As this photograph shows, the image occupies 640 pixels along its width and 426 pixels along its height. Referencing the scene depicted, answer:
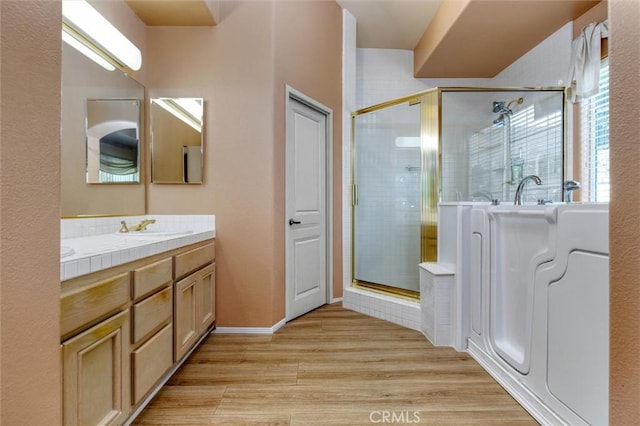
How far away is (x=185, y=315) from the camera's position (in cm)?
190

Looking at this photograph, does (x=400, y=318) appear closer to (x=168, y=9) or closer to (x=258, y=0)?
(x=258, y=0)

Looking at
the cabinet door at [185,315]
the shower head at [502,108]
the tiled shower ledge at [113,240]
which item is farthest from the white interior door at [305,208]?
the shower head at [502,108]

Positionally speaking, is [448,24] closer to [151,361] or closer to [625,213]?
[625,213]

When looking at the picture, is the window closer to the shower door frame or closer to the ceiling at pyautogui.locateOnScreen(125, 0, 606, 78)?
the ceiling at pyautogui.locateOnScreen(125, 0, 606, 78)

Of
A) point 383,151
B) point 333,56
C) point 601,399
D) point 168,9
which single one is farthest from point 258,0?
point 601,399

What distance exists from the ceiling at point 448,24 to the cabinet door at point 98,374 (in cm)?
215

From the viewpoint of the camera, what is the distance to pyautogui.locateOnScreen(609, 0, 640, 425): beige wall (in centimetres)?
63

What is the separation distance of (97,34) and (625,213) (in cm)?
250

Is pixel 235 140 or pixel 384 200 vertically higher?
pixel 235 140

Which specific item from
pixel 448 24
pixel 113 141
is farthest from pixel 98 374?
pixel 448 24

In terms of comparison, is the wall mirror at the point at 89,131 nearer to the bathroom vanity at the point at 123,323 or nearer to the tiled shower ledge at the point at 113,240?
the tiled shower ledge at the point at 113,240

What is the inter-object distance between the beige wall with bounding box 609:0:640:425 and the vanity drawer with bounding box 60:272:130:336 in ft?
4.72

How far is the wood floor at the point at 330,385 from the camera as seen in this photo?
1457 millimetres

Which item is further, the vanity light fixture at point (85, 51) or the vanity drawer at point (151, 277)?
the vanity light fixture at point (85, 51)
